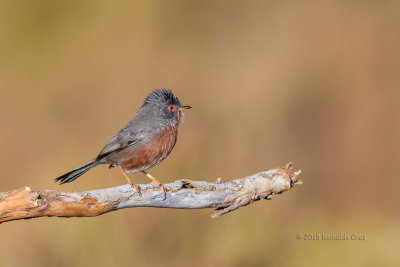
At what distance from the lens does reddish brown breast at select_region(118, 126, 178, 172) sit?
5590 millimetres

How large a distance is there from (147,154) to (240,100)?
13.3 feet

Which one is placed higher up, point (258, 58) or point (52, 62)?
point (258, 58)

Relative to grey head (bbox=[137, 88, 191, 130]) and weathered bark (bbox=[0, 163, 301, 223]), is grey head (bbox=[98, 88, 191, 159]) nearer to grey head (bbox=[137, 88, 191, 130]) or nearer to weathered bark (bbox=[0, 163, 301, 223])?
grey head (bbox=[137, 88, 191, 130])

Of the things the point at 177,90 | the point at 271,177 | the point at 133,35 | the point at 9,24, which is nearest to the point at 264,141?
the point at 177,90

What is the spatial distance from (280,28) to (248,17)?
0.66m

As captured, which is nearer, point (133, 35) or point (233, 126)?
point (233, 126)

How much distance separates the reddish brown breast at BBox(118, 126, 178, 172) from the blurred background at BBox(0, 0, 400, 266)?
43.0 inches

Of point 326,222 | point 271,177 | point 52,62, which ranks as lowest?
point 271,177

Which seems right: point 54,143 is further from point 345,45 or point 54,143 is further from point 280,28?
point 345,45

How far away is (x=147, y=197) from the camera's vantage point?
4.54 meters

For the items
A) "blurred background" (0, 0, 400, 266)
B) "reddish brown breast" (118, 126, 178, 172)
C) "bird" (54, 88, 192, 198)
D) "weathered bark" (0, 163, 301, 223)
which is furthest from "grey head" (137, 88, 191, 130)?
"weathered bark" (0, 163, 301, 223)

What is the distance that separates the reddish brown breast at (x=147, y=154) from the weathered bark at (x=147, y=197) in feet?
2.95

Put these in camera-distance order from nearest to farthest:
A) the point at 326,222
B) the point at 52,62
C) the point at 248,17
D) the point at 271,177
Result: the point at 271,177 → the point at 326,222 → the point at 52,62 → the point at 248,17

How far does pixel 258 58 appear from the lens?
32.0 ft
